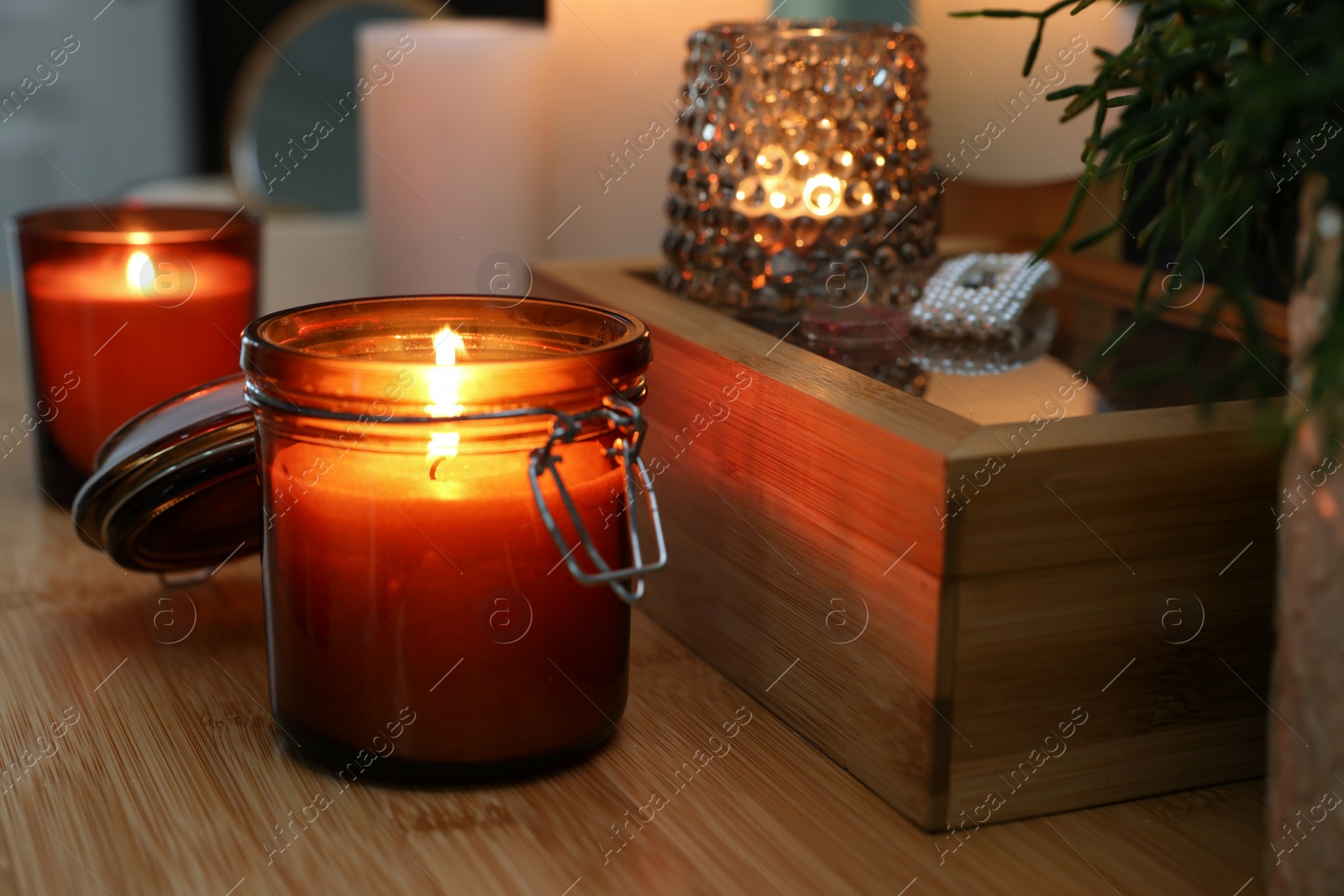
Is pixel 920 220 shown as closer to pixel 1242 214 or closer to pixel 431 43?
pixel 1242 214

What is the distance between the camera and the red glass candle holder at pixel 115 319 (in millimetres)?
Answer: 615

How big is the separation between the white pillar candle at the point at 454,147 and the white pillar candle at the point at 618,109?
0.03m

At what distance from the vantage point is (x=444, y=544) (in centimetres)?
39

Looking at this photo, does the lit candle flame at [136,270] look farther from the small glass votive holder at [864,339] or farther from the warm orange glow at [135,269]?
the small glass votive holder at [864,339]

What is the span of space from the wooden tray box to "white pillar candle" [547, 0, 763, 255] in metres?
0.38

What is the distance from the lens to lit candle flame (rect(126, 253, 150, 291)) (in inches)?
24.0

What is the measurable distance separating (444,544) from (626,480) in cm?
6

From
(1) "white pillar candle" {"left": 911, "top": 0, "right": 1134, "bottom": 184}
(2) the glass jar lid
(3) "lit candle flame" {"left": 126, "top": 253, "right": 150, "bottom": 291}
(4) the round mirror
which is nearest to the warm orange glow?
(3) "lit candle flame" {"left": 126, "top": 253, "right": 150, "bottom": 291}

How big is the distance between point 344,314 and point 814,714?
7.7 inches

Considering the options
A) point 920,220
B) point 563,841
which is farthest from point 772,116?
point 563,841

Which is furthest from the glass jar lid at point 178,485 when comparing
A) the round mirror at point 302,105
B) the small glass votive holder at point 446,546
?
the round mirror at point 302,105

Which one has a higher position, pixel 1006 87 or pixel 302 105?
pixel 1006 87

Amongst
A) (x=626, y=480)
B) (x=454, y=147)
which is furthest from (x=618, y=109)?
(x=626, y=480)

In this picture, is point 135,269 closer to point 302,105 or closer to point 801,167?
point 801,167
